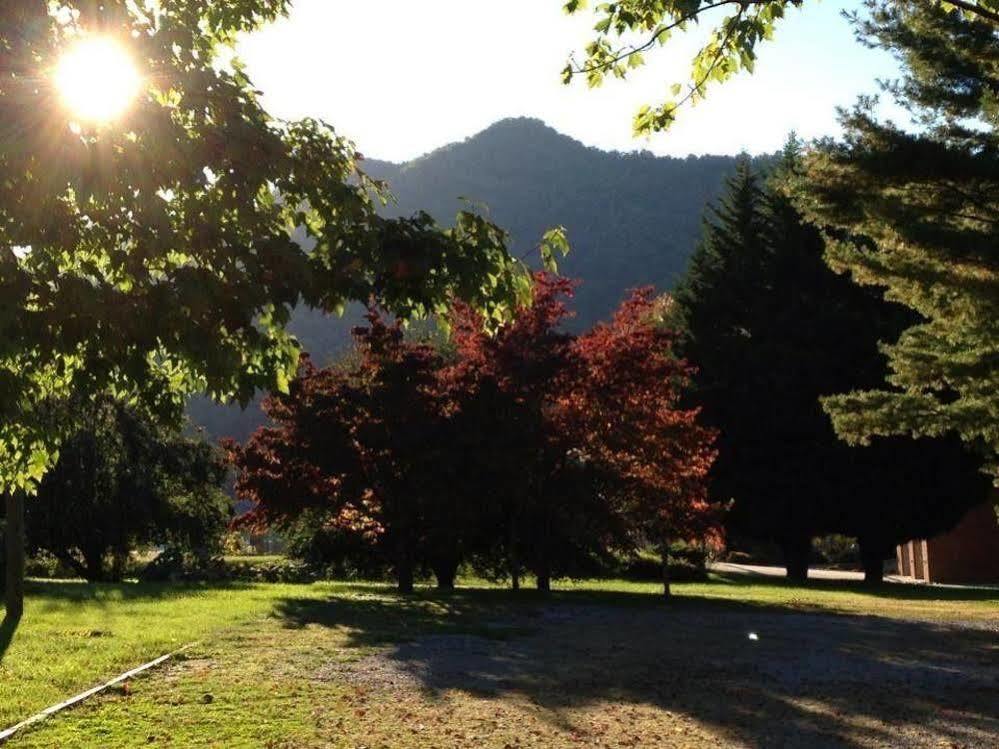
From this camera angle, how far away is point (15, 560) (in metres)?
16.6

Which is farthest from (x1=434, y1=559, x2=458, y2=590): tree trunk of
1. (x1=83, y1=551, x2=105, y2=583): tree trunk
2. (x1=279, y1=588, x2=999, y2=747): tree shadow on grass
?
(x1=83, y1=551, x2=105, y2=583): tree trunk

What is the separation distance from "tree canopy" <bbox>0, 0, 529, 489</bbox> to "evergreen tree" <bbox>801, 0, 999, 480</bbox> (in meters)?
14.4

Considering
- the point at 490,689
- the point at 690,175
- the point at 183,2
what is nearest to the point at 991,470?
the point at 490,689

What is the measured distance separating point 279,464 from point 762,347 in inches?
803

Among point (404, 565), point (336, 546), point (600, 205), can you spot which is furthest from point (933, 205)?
point (600, 205)

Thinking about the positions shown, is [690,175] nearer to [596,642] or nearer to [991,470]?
[991,470]

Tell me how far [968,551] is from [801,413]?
415 inches

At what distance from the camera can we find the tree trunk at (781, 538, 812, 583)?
39438mm

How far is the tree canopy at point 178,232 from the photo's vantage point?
584 centimetres

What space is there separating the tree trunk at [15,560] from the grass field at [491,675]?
0.37 metres

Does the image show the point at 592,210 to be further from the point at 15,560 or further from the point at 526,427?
the point at 15,560

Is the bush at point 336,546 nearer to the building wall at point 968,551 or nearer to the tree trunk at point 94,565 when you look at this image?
the tree trunk at point 94,565

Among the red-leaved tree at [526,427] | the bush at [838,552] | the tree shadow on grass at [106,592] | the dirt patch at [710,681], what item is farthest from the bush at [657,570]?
the dirt patch at [710,681]

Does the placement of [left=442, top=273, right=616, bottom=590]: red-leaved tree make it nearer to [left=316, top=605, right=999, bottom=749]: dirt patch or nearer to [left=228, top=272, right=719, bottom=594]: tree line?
[left=228, top=272, right=719, bottom=594]: tree line
